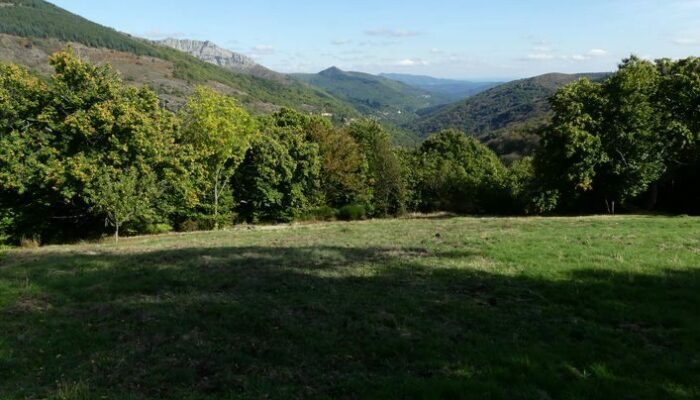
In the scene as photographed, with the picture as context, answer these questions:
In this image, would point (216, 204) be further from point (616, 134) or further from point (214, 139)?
point (616, 134)

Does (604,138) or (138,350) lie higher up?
(604,138)

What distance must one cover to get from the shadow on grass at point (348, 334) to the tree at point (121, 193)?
17.5m

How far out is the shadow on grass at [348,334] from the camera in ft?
25.8

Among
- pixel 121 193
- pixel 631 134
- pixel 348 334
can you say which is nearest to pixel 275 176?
pixel 121 193

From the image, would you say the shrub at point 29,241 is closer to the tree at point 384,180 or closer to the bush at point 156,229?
the bush at point 156,229

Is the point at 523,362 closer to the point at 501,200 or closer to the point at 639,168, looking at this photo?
the point at 639,168

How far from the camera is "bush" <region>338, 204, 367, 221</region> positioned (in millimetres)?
54875

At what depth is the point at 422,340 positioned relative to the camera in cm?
973

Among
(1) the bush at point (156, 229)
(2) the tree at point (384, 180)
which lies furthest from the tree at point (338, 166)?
(1) the bush at point (156, 229)

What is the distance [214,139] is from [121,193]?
1302 cm

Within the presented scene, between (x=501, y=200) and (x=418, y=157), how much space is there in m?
19.3

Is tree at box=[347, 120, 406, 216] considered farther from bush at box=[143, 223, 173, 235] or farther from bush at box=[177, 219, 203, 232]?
bush at box=[143, 223, 173, 235]

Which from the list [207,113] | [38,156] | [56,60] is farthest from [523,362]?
[207,113]

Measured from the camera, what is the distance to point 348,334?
1009 centimetres
